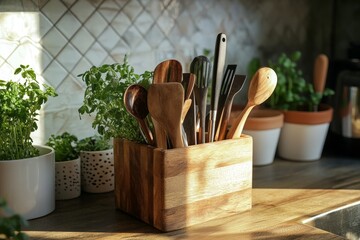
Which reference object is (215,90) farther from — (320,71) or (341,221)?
(320,71)

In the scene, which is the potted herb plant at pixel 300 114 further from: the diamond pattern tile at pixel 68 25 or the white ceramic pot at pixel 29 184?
the white ceramic pot at pixel 29 184

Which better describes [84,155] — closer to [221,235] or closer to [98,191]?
[98,191]

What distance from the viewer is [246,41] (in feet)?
5.46

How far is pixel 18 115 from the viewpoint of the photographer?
1017 millimetres

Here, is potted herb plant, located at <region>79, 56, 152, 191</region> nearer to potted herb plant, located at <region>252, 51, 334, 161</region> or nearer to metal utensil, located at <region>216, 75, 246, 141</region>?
metal utensil, located at <region>216, 75, 246, 141</region>

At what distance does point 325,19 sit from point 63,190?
1.12 meters

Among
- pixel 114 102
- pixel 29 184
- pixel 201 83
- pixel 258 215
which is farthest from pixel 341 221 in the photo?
pixel 29 184

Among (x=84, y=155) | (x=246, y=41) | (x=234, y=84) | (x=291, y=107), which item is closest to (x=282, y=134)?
(x=291, y=107)

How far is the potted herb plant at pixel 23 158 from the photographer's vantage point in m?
1.02

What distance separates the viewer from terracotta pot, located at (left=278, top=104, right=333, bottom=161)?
1.49 meters

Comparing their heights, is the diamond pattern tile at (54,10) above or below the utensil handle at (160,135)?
above

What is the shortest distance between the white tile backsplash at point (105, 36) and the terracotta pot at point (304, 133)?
244mm

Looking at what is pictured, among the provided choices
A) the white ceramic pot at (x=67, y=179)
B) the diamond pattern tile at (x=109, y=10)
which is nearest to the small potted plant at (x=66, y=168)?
the white ceramic pot at (x=67, y=179)

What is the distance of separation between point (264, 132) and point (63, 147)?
513mm
